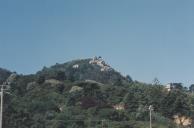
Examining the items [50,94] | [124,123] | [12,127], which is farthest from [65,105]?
[12,127]

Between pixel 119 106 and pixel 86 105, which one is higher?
pixel 119 106

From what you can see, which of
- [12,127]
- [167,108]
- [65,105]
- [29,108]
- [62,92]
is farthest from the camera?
[62,92]

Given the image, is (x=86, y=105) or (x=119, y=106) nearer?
(x=86, y=105)

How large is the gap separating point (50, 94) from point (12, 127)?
111ft

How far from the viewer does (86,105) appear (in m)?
108

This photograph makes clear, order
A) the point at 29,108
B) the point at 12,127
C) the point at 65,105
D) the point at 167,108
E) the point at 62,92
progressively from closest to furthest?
the point at 12,127
the point at 29,108
the point at 65,105
the point at 167,108
the point at 62,92

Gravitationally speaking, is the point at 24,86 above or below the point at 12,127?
above

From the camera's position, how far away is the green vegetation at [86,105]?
88.9 meters

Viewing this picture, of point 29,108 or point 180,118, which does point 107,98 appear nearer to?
point 180,118

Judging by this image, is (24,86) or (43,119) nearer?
(43,119)

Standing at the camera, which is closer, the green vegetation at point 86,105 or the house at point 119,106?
the green vegetation at point 86,105

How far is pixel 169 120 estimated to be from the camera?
4254 inches

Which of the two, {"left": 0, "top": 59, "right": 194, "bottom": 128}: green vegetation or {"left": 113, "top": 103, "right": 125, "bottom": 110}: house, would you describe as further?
{"left": 113, "top": 103, "right": 125, "bottom": 110}: house

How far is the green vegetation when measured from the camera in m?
88.9
